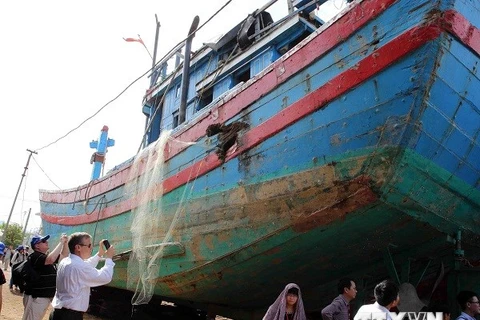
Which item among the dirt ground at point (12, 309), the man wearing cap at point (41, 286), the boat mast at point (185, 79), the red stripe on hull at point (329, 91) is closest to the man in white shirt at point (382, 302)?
the red stripe on hull at point (329, 91)

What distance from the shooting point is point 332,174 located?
3.72m

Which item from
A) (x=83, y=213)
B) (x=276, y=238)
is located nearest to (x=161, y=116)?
(x=83, y=213)

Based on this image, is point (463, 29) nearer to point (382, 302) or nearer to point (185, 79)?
point (382, 302)

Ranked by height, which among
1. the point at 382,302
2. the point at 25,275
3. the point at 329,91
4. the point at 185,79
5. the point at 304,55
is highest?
the point at 185,79

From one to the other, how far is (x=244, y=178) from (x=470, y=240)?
8.90 ft

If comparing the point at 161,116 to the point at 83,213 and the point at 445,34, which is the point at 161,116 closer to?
the point at 83,213

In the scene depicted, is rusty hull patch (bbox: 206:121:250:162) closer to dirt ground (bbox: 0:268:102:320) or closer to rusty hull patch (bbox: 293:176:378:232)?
rusty hull patch (bbox: 293:176:378:232)

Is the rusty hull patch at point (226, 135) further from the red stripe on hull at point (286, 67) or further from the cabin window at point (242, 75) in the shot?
the cabin window at point (242, 75)

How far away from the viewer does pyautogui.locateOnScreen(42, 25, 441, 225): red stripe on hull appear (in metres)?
3.27

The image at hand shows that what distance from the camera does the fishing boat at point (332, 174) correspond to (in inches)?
133

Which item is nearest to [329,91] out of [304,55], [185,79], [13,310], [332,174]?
[304,55]

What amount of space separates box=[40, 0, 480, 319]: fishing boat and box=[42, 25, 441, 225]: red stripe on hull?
1 cm

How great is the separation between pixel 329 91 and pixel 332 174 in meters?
0.82

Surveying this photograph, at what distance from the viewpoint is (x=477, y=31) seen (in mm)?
3471
